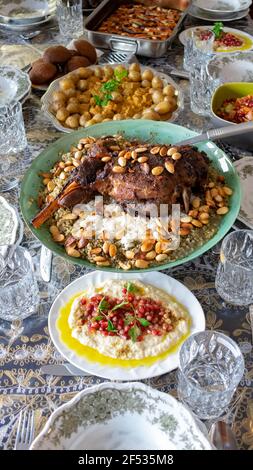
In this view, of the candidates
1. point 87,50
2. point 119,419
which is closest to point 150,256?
point 119,419

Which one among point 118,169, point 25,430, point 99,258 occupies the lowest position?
point 25,430

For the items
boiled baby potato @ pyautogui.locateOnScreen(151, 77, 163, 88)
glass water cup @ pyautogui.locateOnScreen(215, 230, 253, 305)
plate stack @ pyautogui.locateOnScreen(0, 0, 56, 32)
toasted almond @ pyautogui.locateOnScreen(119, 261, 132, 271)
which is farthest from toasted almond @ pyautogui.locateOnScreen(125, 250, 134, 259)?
plate stack @ pyautogui.locateOnScreen(0, 0, 56, 32)

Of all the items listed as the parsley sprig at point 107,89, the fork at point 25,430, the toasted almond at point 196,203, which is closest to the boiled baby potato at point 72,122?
the parsley sprig at point 107,89

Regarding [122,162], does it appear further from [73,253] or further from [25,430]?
[25,430]

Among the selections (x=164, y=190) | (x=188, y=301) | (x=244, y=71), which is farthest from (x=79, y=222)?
(x=244, y=71)

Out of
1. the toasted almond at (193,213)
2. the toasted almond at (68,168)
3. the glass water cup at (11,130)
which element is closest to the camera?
the toasted almond at (193,213)

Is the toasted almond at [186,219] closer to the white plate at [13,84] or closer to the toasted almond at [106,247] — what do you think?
the toasted almond at [106,247]
